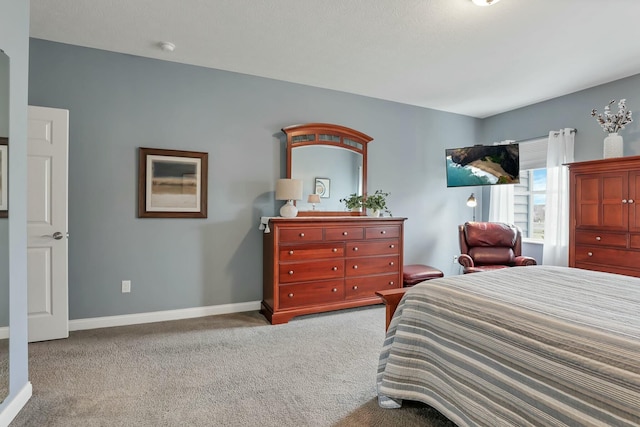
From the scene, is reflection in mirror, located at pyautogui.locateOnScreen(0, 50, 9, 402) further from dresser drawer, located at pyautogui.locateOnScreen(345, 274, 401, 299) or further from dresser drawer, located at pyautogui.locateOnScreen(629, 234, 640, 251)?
dresser drawer, located at pyautogui.locateOnScreen(629, 234, 640, 251)

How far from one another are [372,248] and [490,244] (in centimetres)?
174

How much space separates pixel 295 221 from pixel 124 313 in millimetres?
1932

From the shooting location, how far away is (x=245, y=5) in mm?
2445

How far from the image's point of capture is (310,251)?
11.6 ft

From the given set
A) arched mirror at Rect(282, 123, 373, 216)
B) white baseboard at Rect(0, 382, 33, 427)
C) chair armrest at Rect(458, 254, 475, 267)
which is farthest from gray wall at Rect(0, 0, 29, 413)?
chair armrest at Rect(458, 254, 475, 267)

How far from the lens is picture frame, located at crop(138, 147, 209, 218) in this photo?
10.9ft

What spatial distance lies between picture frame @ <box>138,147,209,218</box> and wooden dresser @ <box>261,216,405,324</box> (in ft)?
2.83

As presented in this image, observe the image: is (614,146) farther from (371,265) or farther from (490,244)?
(371,265)

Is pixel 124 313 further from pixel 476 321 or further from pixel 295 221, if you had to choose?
pixel 476 321

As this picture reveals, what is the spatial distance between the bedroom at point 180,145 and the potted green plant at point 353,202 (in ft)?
1.36

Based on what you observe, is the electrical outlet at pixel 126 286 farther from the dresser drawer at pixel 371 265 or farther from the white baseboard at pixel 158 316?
the dresser drawer at pixel 371 265

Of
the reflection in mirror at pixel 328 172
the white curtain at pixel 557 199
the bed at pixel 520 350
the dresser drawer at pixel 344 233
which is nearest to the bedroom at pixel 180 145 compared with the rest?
the white curtain at pixel 557 199

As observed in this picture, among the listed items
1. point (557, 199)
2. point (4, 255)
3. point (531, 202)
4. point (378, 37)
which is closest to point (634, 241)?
point (557, 199)

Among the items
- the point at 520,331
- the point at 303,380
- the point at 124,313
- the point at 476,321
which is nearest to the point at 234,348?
the point at 303,380
